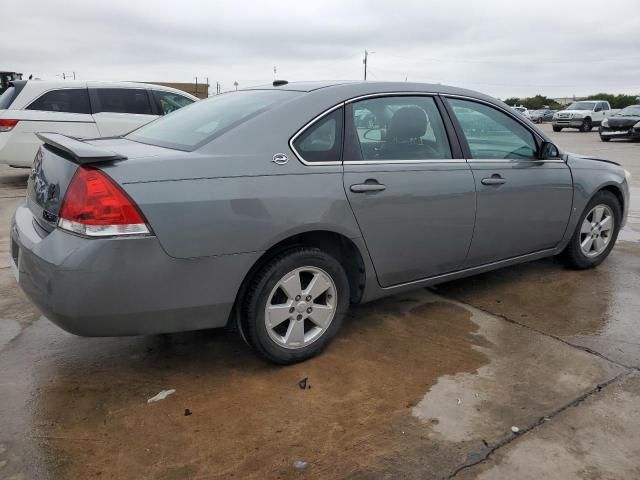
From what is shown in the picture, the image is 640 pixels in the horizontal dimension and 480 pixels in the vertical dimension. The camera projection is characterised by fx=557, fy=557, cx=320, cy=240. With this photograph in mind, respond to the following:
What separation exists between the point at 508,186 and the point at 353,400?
196 centimetres

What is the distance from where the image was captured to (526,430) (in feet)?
8.27

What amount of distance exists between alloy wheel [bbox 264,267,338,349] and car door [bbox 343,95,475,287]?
14.6 inches

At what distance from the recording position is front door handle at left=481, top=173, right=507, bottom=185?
12.2 feet

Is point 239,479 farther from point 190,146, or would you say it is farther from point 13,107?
point 13,107

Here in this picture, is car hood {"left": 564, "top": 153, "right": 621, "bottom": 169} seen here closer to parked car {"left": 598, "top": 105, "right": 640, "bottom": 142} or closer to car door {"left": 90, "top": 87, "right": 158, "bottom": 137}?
car door {"left": 90, "top": 87, "right": 158, "bottom": 137}

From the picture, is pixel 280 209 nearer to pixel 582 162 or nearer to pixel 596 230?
pixel 582 162

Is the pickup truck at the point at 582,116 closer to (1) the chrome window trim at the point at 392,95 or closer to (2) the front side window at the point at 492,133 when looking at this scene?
(2) the front side window at the point at 492,133

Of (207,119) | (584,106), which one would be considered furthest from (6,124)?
(584,106)

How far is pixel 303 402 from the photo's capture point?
8.98 ft

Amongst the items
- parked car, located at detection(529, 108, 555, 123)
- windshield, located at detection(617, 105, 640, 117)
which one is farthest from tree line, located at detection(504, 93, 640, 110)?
windshield, located at detection(617, 105, 640, 117)

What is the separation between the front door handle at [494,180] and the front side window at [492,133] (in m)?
0.15

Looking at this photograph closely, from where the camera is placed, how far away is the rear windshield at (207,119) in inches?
117

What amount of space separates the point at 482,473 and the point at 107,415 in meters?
1.69

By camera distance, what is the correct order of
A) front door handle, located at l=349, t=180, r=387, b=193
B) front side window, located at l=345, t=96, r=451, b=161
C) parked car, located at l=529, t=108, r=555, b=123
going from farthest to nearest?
parked car, located at l=529, t=108, r=555, b=123, front side window, located at l=345, t=96, r=451, b=161, front door handle, located at l=349, t=180, r=387, b=193
